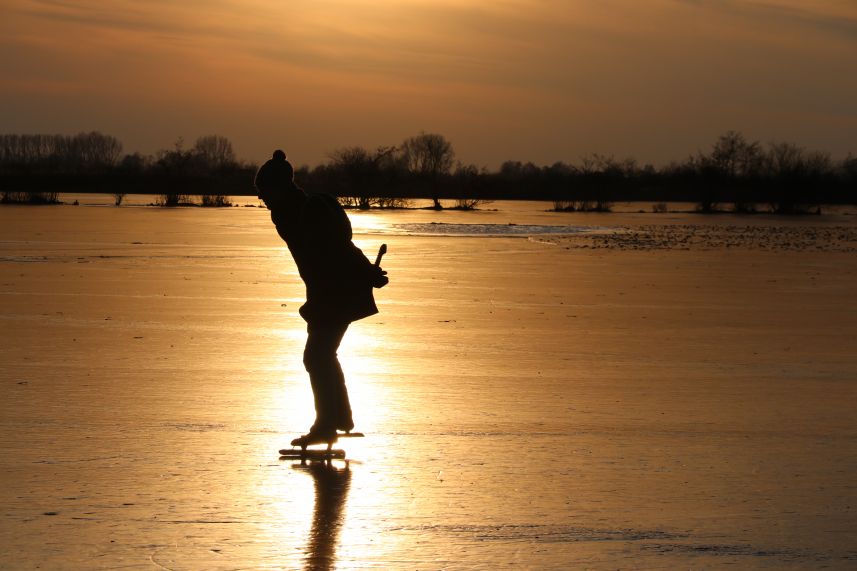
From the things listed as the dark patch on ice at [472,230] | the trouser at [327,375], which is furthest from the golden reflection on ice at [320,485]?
the dark patch on ice at [472,230]

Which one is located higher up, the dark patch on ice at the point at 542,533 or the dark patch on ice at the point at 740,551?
the dark patch on ice at the point at 740,551

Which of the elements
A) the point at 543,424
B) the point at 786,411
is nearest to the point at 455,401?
the point at 543,424

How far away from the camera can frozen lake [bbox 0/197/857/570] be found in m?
5.55

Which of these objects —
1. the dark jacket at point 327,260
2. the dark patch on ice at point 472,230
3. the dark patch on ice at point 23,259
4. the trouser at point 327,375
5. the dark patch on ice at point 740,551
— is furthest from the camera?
the dark patch on ice at point 472,230

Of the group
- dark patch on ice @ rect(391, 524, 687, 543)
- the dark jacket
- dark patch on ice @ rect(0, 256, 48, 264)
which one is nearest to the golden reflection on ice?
dark patch on ice @ rect(391, 524, 687, 543)

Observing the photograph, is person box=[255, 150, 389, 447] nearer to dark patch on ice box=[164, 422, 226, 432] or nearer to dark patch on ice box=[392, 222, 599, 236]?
dark patch on ice box=[164, 422, 226, 432]

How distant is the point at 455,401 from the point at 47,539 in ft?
14.0

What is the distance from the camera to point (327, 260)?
732 cm

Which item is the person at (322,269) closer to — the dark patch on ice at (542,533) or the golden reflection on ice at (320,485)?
the golden reflection on ice at (320,485)

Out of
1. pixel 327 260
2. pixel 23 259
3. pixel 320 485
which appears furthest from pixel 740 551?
pixel 23 259

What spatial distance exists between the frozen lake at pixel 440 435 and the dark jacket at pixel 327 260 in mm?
930

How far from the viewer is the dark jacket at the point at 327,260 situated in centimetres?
729

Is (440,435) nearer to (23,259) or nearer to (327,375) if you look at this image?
(327,375)

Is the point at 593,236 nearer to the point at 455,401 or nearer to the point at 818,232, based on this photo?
the point at 818,232
